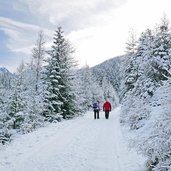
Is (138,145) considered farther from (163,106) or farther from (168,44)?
(168,44)

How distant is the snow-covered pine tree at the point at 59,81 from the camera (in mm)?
25266

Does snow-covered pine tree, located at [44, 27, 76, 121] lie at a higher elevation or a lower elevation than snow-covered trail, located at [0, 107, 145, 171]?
higher

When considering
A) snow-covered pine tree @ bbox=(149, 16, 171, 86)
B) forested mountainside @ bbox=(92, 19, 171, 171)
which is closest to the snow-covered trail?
forested mountainside @ bbox=(92, 19, 171, 171)

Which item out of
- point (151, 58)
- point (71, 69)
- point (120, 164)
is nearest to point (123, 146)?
point (120, 164)

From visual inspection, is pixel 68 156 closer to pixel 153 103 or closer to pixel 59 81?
pixel 153 103

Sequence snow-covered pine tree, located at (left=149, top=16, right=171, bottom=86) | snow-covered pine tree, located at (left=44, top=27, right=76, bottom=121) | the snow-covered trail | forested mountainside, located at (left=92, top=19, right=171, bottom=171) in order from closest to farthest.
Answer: forested mountainside, located at (left=92, top=19, right=171, bottom=171)
the snow-covered trail
snow-covered pine tree, located at (left=149, top=16, right=171, bottom=86)
snow-covered pine tree, located at (left=44, top=27, right=76, bottom=121)

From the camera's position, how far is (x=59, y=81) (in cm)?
2661

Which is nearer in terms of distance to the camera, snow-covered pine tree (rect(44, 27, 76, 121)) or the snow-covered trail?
the snow-covered trail

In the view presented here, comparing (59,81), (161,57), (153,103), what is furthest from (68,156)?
(59,81)

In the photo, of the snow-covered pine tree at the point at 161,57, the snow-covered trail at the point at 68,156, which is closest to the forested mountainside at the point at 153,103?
the snow-covered pine tree at the point at 161,57

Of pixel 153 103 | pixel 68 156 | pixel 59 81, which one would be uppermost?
pixel 59 81

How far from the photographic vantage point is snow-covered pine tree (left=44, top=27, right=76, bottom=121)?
82.9 feet

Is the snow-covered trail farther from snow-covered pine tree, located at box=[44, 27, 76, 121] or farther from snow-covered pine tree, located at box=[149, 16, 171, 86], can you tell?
snow-covered pine tree, located at box=[44, 27, 76, 121]

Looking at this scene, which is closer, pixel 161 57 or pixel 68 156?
pixel 68 156
